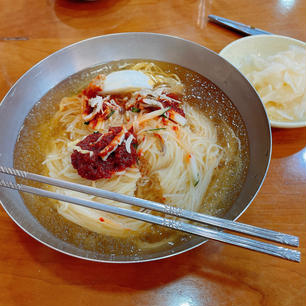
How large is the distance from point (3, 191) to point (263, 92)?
1.67 meters

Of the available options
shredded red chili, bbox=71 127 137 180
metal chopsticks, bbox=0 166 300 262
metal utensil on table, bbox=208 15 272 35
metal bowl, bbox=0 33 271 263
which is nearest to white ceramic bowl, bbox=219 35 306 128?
metal utensil on table, bbox=208 15 272 35

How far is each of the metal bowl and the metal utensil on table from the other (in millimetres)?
733

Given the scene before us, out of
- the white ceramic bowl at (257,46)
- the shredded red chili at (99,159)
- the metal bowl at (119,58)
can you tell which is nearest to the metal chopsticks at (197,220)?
the metal bowl at (119,58)

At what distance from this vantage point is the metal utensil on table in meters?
2.29

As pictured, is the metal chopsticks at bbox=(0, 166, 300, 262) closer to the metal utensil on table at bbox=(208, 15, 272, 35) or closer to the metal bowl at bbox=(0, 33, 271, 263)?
the metal bowl at bbox=(0, 33, 271, 263)

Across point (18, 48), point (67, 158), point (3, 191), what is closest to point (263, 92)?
point (67, 158)

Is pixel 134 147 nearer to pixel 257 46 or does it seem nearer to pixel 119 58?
pixel 119 58

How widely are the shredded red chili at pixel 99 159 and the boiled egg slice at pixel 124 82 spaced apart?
1.23 feet

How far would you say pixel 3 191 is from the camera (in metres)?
1.33

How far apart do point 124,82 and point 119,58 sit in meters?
0.29

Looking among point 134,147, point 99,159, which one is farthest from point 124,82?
point 99,159

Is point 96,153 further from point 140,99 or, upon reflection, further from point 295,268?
point 295,268

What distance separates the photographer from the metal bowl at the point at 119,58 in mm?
1259

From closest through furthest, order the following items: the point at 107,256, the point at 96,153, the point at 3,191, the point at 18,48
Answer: the point at 107,256 → the point at 3,191 → the point at 96,153 → the point at 18,48
